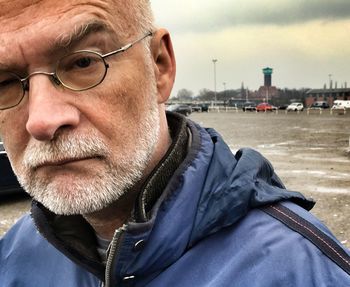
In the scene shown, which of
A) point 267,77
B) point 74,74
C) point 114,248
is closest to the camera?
point 114,248

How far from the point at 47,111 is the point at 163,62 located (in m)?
0.56

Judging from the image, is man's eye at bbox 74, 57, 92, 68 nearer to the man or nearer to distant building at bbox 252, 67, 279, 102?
the man

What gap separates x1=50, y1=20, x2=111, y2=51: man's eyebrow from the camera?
1488 mm

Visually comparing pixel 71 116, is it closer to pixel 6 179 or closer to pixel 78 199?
pixel 78 199

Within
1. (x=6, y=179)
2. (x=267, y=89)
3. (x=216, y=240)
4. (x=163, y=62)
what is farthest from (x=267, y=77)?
(x=216, y=240)

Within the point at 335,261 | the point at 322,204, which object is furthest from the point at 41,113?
the point at 322,204

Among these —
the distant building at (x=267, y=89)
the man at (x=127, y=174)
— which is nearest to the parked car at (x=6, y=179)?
the man at (x=127, y=174)

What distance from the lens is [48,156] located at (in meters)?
1.48

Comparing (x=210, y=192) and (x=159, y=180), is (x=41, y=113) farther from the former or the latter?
(x=210, y=192)

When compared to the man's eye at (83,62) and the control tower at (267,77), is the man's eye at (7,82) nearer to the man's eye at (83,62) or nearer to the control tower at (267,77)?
the man's eye at (83,62)

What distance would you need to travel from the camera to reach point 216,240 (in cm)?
142

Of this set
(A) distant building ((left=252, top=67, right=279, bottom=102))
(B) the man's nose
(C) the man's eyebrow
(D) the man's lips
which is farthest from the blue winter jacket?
(A) distant building ((left=252, top=67, right=279, bottom=102))

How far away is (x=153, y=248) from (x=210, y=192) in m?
0.24

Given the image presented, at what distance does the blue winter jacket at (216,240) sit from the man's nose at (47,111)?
1.21ft
